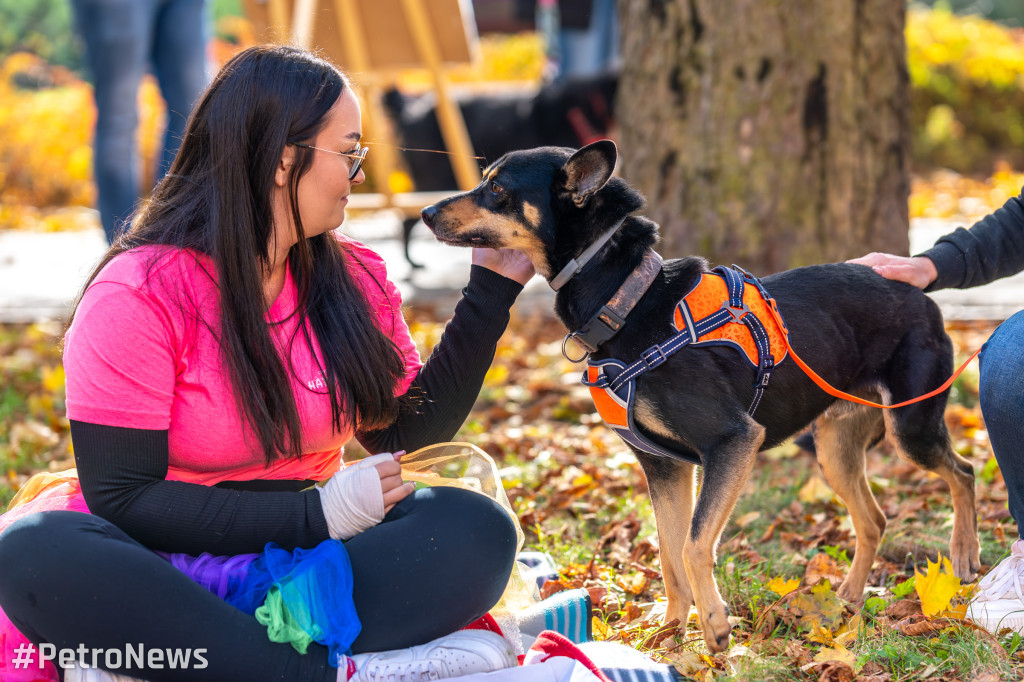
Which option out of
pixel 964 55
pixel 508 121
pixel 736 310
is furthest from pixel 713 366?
pixel 964 55

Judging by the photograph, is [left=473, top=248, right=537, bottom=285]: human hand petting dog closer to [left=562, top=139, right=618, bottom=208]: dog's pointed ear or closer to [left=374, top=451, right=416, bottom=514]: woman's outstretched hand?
[left=562, top=139, right=618, bottom=208]: dog's pointed ear

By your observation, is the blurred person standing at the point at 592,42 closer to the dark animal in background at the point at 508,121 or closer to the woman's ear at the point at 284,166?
the dark animal in background at the point at 508,121

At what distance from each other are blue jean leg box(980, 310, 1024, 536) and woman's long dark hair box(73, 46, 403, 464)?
67.7 inches

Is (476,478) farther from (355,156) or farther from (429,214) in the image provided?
(355,156)

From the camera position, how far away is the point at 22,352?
564cm

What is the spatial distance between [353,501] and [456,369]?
22.9 inches

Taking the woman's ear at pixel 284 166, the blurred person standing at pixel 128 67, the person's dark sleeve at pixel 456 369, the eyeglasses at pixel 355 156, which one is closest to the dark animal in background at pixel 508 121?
the blurred person standing at pixel 128 67

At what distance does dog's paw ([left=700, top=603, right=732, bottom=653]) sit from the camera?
96.5 inches

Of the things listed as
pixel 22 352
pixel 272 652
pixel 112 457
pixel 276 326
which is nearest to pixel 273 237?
pixel 276 326

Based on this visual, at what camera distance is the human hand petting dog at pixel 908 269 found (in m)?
2.92

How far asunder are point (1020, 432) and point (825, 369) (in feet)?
1.75

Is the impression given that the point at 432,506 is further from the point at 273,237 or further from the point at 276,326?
the point at 273,237

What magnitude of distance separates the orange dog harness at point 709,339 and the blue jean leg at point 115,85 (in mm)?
3298

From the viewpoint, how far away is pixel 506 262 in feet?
8.70
